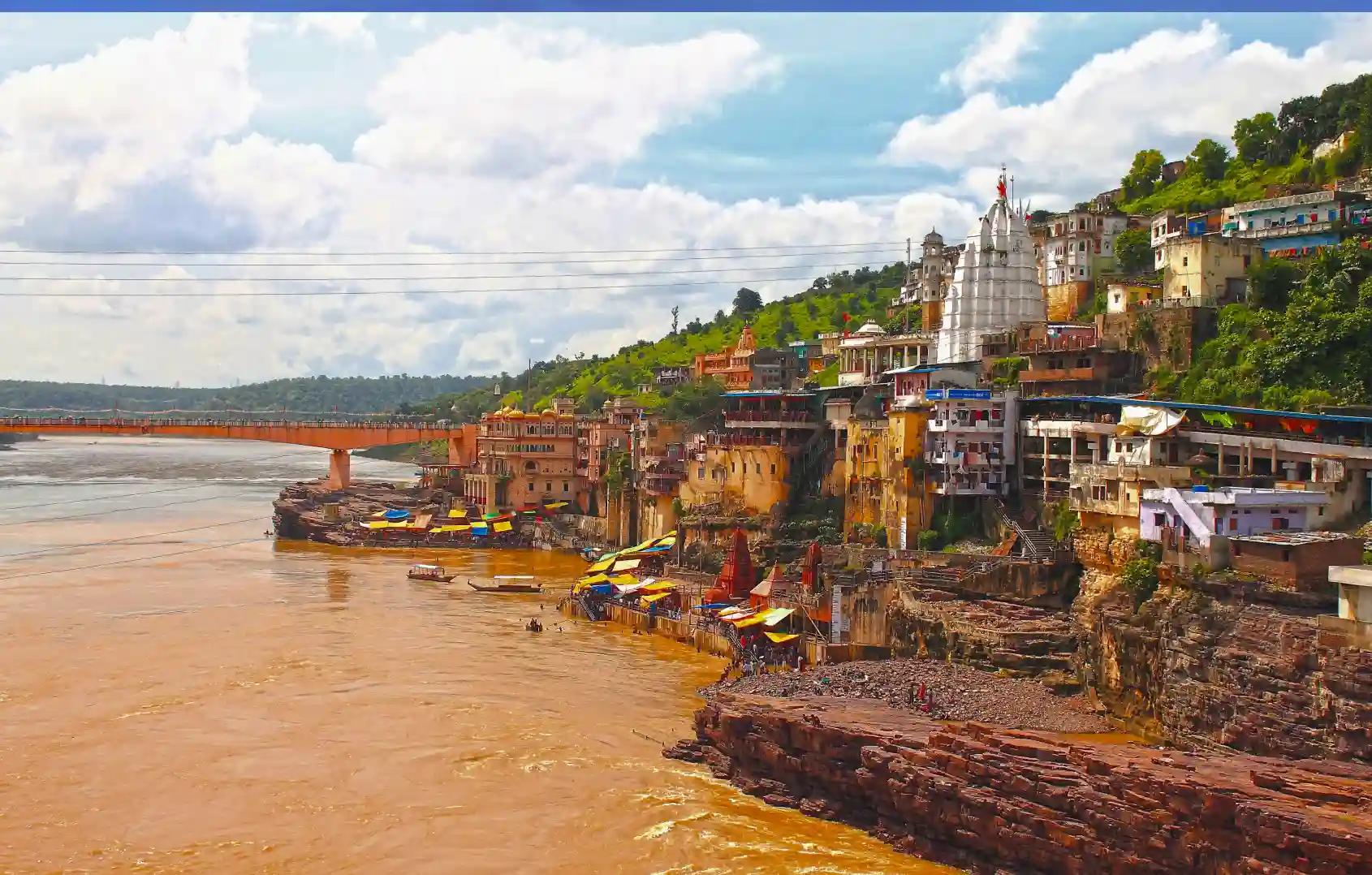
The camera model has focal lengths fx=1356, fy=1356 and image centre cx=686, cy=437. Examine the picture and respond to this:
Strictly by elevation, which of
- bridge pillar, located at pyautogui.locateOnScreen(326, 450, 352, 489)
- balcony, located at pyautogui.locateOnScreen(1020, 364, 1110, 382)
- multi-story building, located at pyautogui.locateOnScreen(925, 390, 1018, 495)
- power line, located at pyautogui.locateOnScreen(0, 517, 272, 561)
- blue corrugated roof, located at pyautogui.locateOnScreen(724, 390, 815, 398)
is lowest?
power line, located at pyautogui.locateOnScreen(0, 517, 272, 561)

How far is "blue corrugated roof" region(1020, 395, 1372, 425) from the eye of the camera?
91.9 ft

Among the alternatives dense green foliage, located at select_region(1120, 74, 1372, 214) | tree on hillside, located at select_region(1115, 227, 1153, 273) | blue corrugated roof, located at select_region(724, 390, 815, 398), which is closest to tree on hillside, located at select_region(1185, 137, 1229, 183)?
dense green foliage, located at select_region(1120, 74, 1372, 214)

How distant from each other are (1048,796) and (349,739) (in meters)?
13.2

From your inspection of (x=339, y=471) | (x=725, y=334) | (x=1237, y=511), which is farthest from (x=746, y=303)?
(x=1237, y=511)

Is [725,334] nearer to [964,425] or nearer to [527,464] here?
[527,464]

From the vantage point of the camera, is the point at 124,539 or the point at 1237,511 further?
the point at 124,539

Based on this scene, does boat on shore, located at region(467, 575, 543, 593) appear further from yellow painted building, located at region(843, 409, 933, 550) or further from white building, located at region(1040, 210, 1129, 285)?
white building, located at region(1040, 210, 1129, 285)

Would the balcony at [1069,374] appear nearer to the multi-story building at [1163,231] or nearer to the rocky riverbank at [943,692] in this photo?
the multi-story building at [1163,231]

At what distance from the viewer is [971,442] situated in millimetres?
35219

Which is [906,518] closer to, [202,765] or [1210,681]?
[1210,681]

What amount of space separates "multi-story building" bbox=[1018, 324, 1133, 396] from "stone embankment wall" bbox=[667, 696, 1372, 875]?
1638 centimetres

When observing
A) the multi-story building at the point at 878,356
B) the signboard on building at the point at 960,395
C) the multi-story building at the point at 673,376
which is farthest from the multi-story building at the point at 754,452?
the multi-story building at the point at 673,376

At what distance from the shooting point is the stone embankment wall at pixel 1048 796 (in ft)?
53.2

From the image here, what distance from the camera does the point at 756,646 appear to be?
31094 mm
